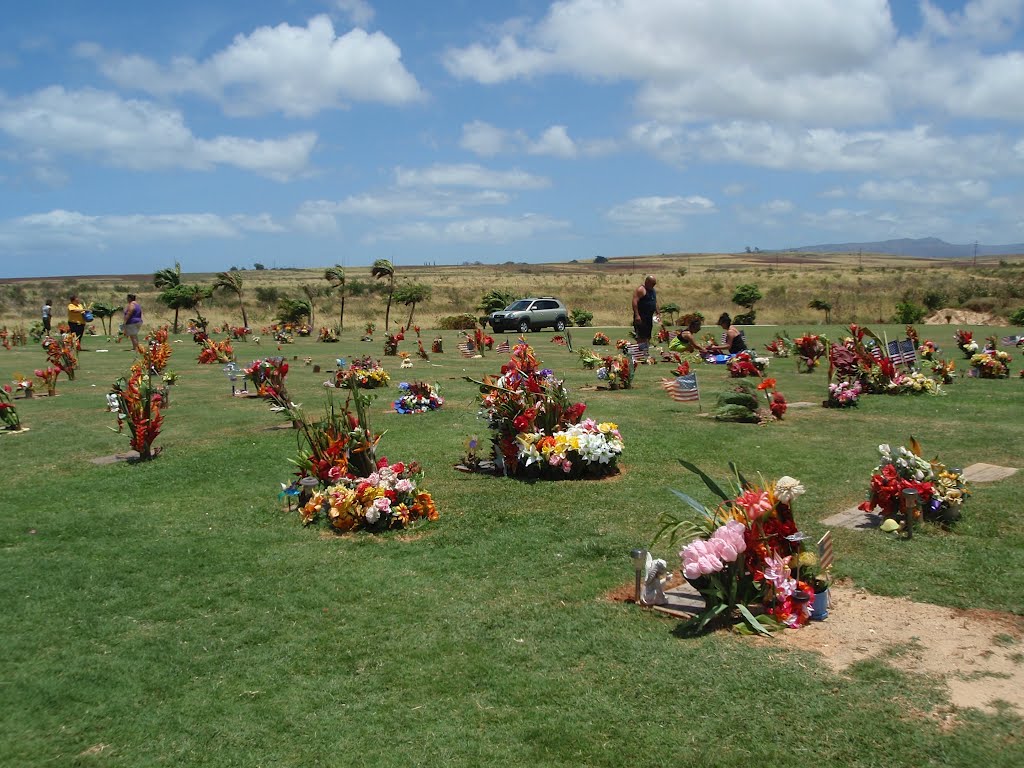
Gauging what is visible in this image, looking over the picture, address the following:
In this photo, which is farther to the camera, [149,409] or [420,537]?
[149,409]

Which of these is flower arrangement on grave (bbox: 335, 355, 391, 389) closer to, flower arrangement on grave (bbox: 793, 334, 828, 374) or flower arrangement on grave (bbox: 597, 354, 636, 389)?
flower arrangement on grave (bbox: 597, 354, 636, 389)

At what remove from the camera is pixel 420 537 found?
266 inches

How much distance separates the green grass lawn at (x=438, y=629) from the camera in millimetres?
3709

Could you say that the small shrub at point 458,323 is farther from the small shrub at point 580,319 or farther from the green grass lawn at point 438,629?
the green grass lawn at point 438,629

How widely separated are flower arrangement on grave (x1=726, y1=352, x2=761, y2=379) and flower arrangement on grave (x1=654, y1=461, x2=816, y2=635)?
1142 centimetres

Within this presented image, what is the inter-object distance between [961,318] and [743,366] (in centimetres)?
2707

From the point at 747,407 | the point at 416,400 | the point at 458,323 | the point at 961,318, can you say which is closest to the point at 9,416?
the point at 416,400

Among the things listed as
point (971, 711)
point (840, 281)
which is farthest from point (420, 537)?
point (840, 281)

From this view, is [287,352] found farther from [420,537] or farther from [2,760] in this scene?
[2,760]

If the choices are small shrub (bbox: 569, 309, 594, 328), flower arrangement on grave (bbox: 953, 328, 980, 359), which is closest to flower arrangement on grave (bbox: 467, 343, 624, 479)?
flower arrangement on grave (bbox: 953, 328, 980, 359)

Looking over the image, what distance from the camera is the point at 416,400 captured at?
12922 mm

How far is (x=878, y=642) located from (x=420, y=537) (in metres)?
3.46

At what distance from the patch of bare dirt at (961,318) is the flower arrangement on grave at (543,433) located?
1302 inches

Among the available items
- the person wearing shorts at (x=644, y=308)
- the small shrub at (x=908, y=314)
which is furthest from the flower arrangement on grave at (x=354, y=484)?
the small shrub at (x=908, y=314)
